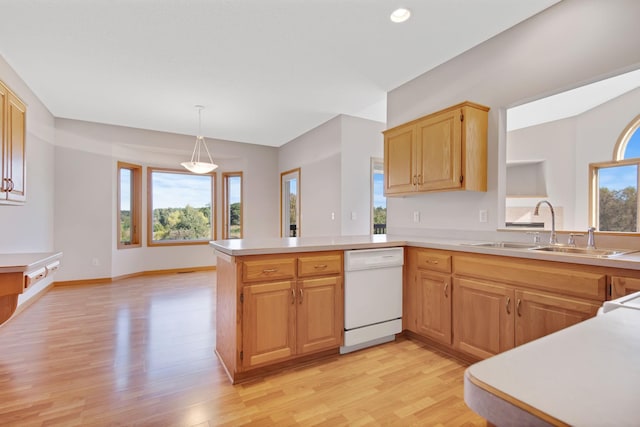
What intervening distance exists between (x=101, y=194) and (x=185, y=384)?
4297 millimetres

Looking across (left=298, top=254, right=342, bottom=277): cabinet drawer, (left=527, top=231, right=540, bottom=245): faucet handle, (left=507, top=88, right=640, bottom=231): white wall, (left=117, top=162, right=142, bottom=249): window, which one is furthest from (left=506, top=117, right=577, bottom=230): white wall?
(left=117, top=162, right=142, bottom=249): window

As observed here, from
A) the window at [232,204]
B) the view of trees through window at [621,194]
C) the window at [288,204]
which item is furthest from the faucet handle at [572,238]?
the window at [232,204]

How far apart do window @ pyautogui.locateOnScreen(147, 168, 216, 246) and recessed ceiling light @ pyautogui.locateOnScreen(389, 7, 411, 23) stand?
496cm

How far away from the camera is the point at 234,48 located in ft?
9.46

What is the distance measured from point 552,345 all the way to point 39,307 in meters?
5.00

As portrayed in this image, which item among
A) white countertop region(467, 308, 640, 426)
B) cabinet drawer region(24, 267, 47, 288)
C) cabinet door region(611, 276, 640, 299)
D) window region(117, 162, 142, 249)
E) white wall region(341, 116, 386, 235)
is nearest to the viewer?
white countertop region(467, 308, 640, 426)

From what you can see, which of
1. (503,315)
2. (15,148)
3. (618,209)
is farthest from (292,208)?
(618,209)

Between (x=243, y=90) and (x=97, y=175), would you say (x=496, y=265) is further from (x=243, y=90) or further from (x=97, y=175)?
(x=97, y=175)

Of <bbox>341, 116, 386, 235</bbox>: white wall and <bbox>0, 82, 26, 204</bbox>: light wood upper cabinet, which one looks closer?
<bbox>0, 82, 26, 204</bbox>: light wood upper cabinet

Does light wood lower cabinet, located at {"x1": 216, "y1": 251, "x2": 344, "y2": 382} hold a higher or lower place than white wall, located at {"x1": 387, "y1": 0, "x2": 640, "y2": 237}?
lower

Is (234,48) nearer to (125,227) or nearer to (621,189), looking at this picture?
(125,227)

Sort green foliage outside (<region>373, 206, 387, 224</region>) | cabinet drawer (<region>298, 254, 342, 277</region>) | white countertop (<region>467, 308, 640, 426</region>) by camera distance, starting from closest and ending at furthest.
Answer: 1. white countertop (<region>467, 308, 640, 426</region>)
2. cabinet drawer (<region>298, 254, 342, 277</region>)
3. green foliage outside (<region>373, 206, 387, 224</region>)

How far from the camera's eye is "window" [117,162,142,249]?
5.44 meters

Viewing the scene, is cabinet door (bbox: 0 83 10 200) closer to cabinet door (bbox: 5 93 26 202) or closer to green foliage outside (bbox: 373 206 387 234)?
cabinet door (bbox: 5 93 26 202)
